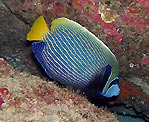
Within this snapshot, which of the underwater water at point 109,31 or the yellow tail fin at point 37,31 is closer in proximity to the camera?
the yellow tail fin at point 37,31

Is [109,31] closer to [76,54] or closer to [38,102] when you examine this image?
[76,54]

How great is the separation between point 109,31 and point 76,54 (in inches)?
21.9

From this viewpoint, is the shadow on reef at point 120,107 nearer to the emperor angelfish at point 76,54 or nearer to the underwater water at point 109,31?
the underwater water at point 109,31

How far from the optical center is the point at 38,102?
217 centimetres

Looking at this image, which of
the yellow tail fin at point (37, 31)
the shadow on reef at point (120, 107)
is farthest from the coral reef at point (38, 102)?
the shadow on reef at point (120, 107)

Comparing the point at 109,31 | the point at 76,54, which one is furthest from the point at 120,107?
the point at 76,54

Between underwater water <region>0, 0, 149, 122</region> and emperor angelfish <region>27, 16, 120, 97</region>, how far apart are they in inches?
16.9

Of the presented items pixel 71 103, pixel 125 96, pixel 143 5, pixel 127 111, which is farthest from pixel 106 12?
pixel 127 111

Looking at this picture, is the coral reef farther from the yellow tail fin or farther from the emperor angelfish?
the yellow tail fin

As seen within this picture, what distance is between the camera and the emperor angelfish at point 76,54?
2363 millimetres

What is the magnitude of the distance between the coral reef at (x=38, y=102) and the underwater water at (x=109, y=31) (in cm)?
52

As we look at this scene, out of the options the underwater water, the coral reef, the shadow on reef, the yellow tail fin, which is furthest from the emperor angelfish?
the shadow on reef

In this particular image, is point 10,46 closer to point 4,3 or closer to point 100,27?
point 4,3

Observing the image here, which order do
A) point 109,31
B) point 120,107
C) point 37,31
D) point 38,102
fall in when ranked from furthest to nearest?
1. point 120,107
2. point 109,31
3. point 37,31
4. point 38,102
